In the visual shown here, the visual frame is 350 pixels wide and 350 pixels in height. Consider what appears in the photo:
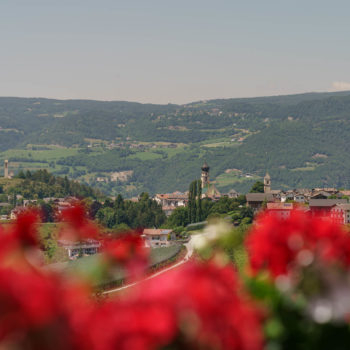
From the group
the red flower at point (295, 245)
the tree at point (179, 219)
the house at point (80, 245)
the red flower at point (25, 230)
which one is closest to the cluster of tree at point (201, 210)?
the tree at point (179, 219)

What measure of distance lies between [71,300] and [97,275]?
722 millimetres

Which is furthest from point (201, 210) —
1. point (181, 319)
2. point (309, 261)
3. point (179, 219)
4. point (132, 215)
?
point (181, 319)

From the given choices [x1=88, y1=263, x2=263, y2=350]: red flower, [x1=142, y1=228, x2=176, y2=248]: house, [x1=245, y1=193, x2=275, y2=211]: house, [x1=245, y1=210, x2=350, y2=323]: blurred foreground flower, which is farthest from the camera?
[x1=245, y1=193, x2=275, y2=211]: house

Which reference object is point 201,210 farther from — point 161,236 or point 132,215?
point 132,215

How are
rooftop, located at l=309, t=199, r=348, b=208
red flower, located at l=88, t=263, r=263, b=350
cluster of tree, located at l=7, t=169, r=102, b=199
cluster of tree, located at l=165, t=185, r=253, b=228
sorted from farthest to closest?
1. cluster of tree, located at l=7, t=169, r=102, b=199
2. cluster of tree, located at l=165, t=185, r=253, b=228
3. rooftop, located at l=309, t=199, r=348, b=208
4. red flower, located at l=88, t=263, r=263, b=350

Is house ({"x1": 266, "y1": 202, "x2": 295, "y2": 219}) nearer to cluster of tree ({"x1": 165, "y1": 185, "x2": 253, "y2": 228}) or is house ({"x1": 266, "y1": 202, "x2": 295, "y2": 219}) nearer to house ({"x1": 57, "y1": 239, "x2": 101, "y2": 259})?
house ({"x1": 57, "y1": 239, "x2": 101, "y2": 259})

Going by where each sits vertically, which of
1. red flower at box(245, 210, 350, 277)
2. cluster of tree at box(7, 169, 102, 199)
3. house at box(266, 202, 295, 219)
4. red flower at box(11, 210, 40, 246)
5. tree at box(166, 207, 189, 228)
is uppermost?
red flower at box(11, 210, 40, 246)

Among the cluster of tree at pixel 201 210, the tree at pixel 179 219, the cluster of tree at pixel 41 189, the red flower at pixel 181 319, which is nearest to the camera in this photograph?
the red flower at pixel 181 319

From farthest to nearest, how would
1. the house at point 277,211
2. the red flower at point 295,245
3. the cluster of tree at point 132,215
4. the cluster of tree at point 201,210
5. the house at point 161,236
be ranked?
the cluster of tree at point 132,215, the cluster of tree at point 201,210, the house at point 161,236, the house at point 277,211, the red flower at point 295,245

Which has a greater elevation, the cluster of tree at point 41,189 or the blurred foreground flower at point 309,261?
the blurred foreground flower at point 309,261

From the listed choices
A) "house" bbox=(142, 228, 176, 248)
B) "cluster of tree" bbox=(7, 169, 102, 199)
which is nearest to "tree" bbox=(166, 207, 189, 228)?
"house" bbox=(142, 228, 176, 248)

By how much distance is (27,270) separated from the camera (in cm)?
363

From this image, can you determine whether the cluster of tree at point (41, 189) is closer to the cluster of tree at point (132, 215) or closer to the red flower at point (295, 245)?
the cluster of tree at point (132, 215)

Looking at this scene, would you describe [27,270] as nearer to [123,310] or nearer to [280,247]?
[123,310]
